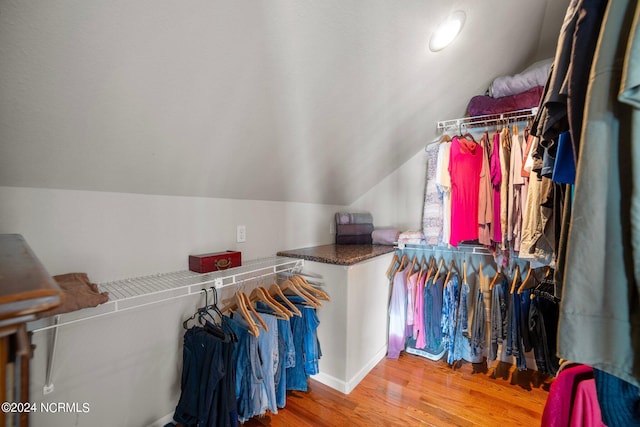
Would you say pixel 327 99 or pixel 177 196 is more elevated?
pixel 327 99

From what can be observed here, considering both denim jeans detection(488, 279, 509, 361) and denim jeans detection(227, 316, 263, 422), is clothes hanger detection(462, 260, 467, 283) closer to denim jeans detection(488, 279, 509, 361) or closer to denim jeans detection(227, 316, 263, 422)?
denim jeans detection(488, 279, 509, 361)

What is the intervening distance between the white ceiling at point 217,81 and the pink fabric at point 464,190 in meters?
0.49

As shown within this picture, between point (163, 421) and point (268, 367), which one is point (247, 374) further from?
point (163, 421)

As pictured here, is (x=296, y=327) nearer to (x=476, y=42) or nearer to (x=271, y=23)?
(x=271, y=23)

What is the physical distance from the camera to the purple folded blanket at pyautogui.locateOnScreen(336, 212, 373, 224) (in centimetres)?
252

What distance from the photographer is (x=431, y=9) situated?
1.17 meters

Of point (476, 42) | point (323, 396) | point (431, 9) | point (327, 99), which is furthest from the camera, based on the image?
point (323, 396)

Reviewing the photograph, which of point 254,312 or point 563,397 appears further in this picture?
point 254,312

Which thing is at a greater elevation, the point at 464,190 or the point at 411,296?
the point at 464,190

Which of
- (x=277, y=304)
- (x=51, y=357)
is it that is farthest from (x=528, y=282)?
(x=51, y=357)

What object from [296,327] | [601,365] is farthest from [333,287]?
[601,365]

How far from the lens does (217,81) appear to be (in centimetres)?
102

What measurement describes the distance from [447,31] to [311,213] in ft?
5.27

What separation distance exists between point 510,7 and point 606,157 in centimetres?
160
